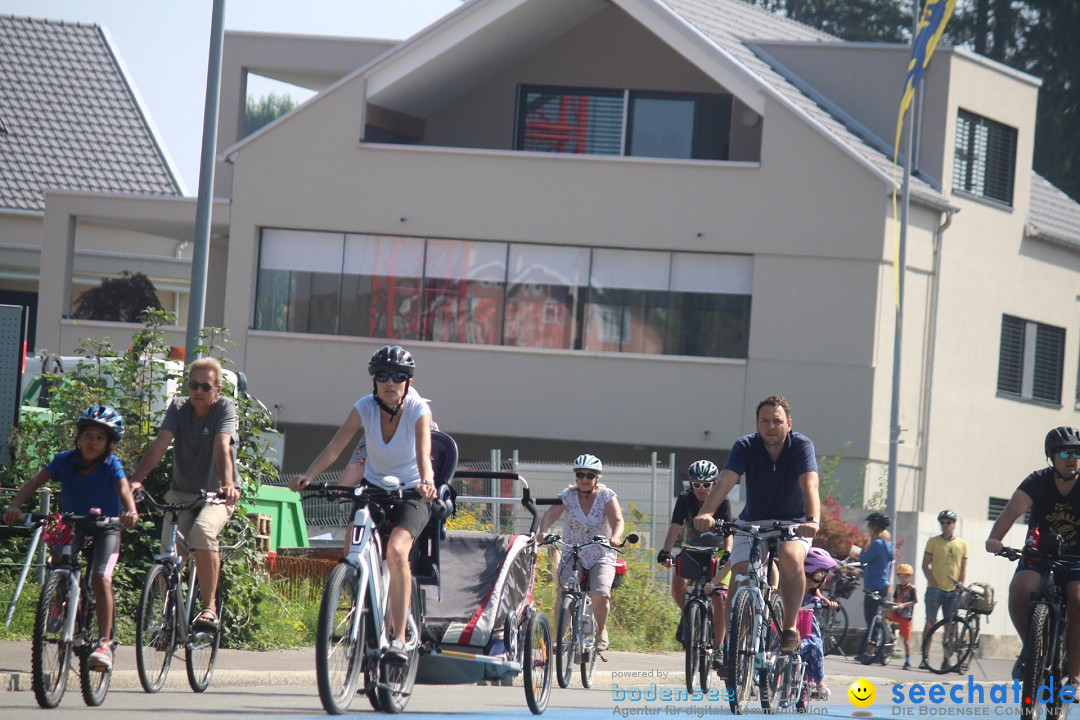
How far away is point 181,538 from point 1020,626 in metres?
5.20

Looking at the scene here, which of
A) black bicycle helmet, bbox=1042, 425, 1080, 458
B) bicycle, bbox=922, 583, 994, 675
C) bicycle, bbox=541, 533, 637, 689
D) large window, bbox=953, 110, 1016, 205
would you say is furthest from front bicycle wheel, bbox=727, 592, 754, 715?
large window, bbox=953, 110, 1016, 205

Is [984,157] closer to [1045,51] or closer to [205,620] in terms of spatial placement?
[1045,51]

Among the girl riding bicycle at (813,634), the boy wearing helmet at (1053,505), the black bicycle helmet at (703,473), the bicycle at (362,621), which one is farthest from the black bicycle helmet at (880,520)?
the bicycle at (362,621)

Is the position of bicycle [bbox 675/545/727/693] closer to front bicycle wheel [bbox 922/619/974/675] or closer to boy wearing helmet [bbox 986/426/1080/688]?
boy wearing helmet [bbox 986/426/1080/688]

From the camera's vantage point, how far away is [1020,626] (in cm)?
1054

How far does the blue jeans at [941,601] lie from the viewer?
21.9m

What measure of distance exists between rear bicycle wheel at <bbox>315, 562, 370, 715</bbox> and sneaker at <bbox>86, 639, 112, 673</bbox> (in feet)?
4.60

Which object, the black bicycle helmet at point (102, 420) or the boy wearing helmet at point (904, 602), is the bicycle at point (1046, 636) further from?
the boy wearing helmet at point (904, 602)

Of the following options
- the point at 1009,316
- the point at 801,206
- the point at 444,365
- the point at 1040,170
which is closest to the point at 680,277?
the point at 801,206

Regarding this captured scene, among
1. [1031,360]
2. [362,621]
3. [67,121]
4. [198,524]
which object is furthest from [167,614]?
[67,121]

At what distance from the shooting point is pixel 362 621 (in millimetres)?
8688

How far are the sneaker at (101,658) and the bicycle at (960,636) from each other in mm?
13632

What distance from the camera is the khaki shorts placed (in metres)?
10.0

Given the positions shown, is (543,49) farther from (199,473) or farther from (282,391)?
(199,473)
